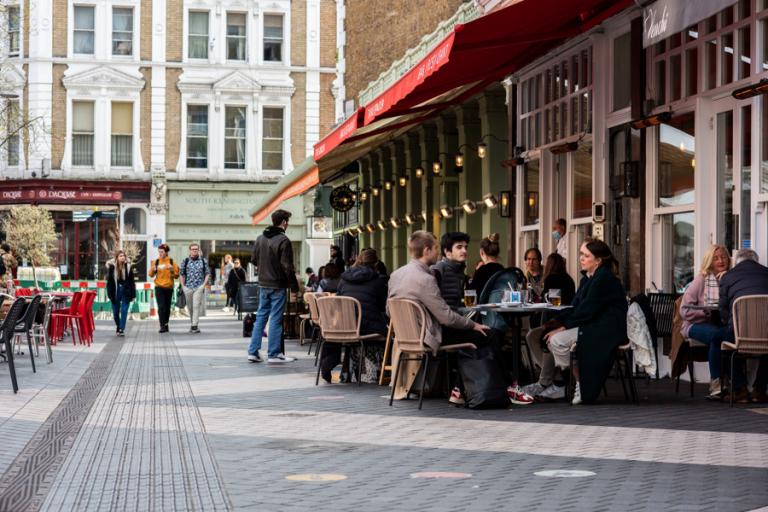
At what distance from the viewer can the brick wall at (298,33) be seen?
159 ft

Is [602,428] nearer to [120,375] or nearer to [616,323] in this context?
[616,323]

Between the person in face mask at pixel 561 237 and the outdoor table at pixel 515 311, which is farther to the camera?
the person in face mask at pixel 561 237

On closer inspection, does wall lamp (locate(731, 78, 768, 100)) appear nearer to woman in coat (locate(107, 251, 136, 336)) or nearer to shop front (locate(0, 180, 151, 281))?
woman in coat (locate(107, 251, 136, 336))

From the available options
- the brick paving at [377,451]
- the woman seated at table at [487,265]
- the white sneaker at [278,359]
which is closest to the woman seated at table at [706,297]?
the brick paving at [377,451]

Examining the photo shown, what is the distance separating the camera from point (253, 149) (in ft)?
156

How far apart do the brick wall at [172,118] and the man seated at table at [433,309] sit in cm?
3620

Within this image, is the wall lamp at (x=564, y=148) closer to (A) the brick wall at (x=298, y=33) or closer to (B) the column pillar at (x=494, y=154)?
(B) the column pillar at (x=494, y=154)

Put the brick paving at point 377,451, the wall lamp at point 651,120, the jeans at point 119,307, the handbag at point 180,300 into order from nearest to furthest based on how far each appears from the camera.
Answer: the brick paving at point 377,451 → the wall lamp at point 651,120 → the jeans at point 119,307 → the handbag at point 180,300

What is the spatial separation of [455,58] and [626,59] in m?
2.78

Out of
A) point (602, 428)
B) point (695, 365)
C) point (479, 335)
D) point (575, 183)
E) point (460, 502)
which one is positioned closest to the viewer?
point (460, 502)

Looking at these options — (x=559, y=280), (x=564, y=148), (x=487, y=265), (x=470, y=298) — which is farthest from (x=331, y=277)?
(x=470, y=298)

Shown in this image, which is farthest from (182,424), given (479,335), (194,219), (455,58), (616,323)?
(194,219)

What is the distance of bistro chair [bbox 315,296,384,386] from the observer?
13.5 metres

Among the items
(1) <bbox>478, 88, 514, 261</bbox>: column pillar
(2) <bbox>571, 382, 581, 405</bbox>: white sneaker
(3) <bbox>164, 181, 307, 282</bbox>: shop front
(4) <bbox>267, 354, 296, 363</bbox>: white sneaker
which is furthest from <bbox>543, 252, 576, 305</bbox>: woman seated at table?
(3) <bbox>164, 181, 307, 282</bbox>: shop front
